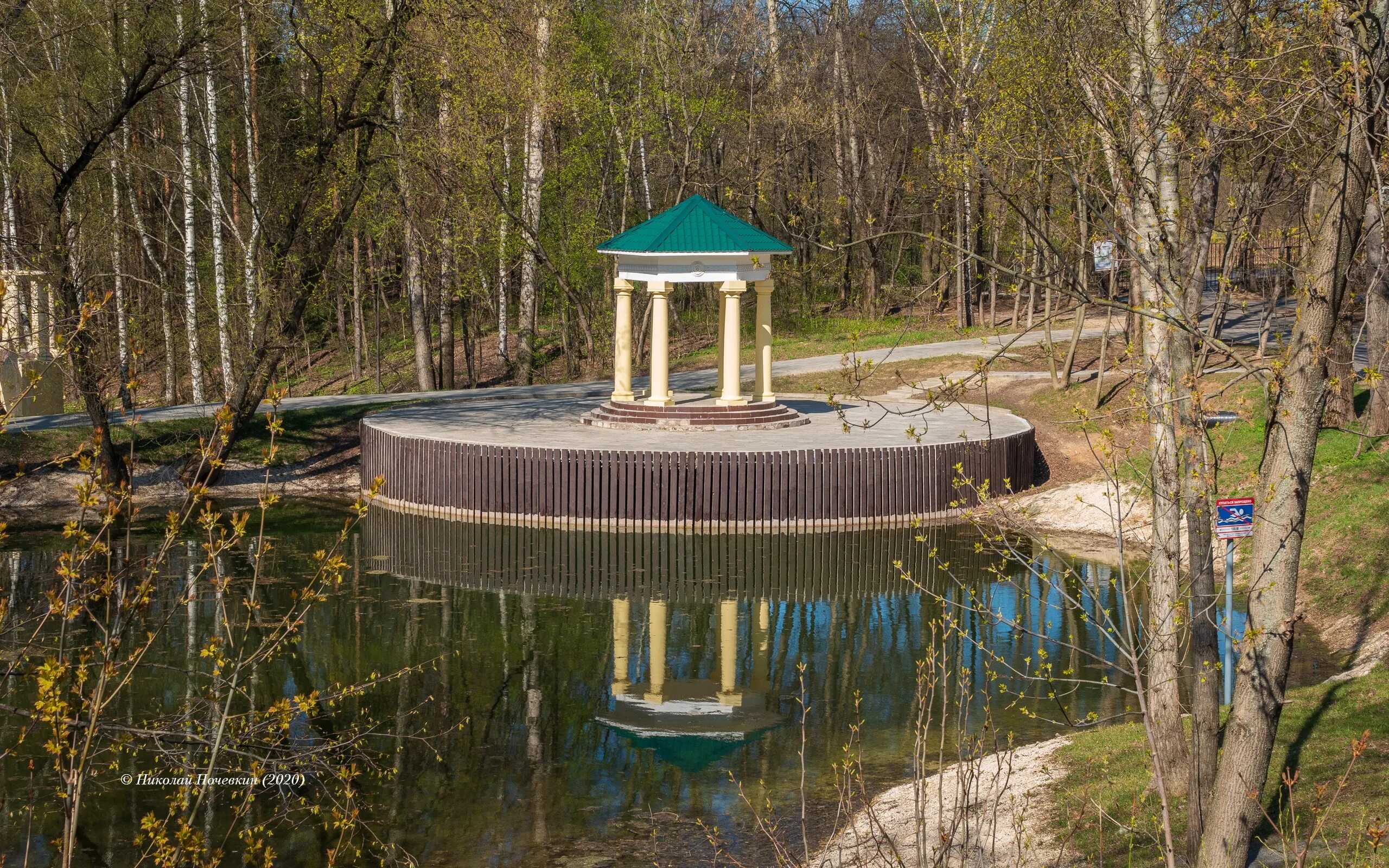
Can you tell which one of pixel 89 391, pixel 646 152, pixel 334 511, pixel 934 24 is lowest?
pixel 334 511

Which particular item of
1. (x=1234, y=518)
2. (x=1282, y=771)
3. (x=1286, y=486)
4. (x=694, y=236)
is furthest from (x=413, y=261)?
(x=1286, y=486)

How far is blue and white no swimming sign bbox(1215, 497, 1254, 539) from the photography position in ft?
33.4

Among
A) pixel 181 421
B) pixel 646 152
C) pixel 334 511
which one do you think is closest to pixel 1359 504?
pixel 334 511

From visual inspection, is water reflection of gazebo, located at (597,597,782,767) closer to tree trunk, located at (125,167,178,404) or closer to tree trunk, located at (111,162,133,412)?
tree trunk, located at (111,162,133,412)

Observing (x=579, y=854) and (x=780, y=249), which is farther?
(x=780, y=249)

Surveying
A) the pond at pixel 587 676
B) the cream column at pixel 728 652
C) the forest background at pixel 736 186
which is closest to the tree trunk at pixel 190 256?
the forest background at pixel 736 186

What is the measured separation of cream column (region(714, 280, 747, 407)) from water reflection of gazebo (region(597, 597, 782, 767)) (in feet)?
29.0

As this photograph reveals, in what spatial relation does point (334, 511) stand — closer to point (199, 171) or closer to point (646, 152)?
point (199, 171)

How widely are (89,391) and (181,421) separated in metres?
6.84

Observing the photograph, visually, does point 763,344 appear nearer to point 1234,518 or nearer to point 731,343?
point 731,343

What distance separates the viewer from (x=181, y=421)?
81.7 ft

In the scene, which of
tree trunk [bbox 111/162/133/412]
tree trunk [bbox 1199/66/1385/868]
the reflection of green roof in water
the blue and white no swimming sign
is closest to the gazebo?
tree trunk [bbox 111/162/133/412]

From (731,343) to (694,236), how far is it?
1.96 metres

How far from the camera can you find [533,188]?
31.7 metres
